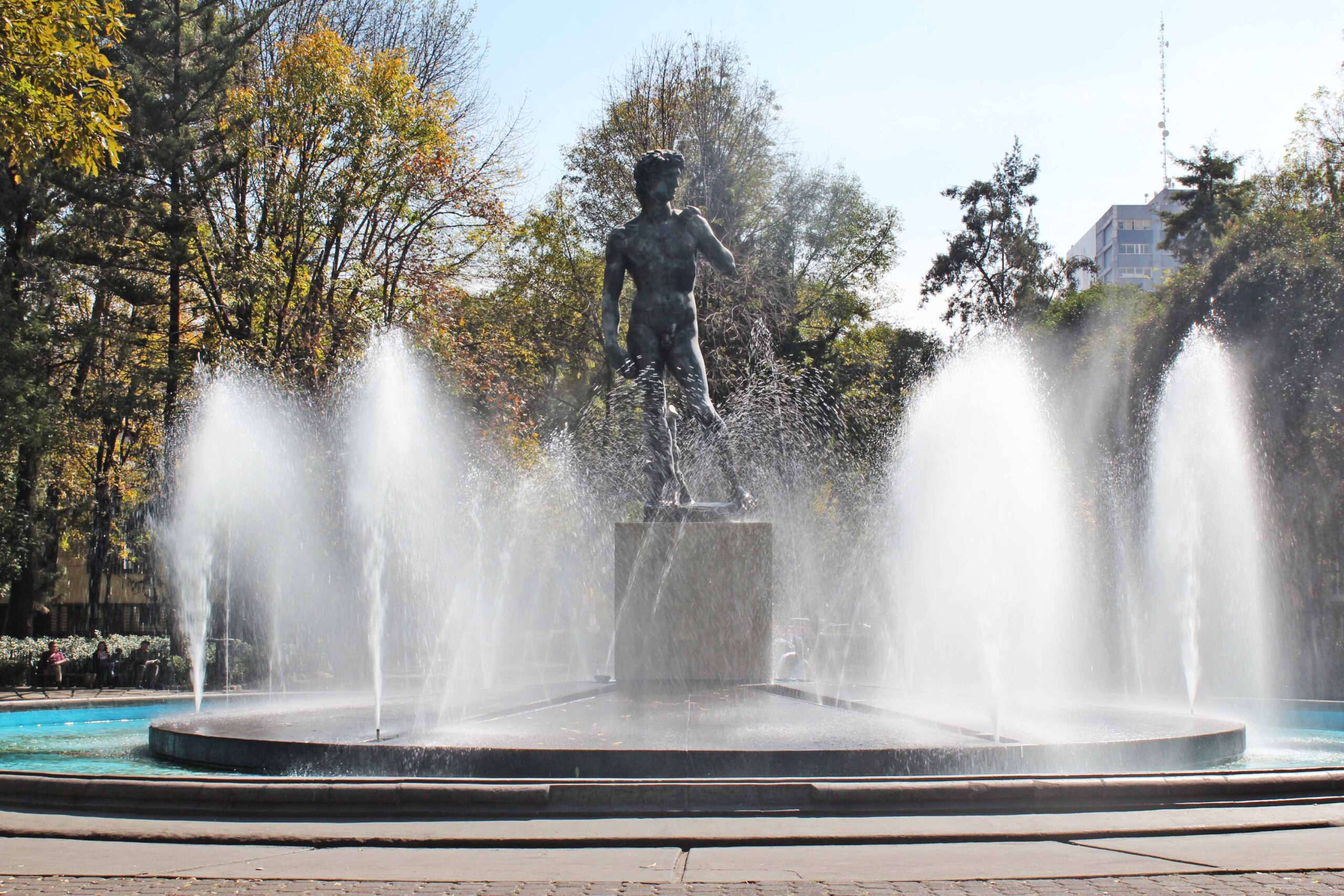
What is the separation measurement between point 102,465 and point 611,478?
620 inches

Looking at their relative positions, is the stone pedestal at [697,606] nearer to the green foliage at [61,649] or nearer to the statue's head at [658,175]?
the statue's head at [658,175]

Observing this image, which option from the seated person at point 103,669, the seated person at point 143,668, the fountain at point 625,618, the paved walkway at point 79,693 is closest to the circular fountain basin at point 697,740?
the fountain at point 625,618

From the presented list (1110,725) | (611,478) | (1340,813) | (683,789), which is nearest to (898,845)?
(683,789)

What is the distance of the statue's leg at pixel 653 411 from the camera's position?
40.1 feet

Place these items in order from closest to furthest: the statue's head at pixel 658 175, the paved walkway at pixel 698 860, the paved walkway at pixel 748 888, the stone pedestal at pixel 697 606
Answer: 1. the paved walkway at pixel 748 888
2. the paved walkway at pixel 698 860
3. the stone pedestal at pixel 697 606
4. the statue's head at pixel 658 175

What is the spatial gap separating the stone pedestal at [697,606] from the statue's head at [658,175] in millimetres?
3342

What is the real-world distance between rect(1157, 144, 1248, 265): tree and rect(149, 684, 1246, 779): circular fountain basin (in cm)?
3837

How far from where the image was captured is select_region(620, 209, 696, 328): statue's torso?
12.4 meters

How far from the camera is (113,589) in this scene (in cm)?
4359

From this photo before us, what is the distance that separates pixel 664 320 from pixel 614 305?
0.59m

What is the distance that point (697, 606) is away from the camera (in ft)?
37.6

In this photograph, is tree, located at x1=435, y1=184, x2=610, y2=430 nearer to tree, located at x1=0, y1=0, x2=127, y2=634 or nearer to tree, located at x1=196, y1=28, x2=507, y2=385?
tree, located at x1=196, y1=28, x2=507, y2=385

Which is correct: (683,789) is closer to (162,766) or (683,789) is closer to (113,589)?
(162,766)

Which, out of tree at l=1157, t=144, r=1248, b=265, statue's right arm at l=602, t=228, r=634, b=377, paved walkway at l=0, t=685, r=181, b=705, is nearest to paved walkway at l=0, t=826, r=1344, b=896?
statue's right arm at l=602, t=228, r=634, b=377
